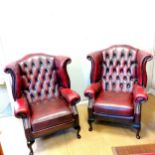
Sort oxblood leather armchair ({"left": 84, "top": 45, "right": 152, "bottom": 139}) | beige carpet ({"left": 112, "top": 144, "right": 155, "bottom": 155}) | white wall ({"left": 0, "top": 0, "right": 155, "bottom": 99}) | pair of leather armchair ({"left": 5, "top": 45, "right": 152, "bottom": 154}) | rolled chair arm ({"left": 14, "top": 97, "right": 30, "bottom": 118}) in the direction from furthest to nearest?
1. white wall ({"left": 0, "top": 0, "right": 155, "bottom": 99})
2. oxblood leather armchair ({"left": 84, "top": 45, "right": 152, "bottom": 139})
3. pair of leather armchair ({"left": 5, "top": 45, "right": 152, "bottom": 154})
4. rolled chair arm ({"left": 14, "top": 97, "right": 30, "bottom": 118})
5. beige carpet ({"left": 112, "top": 144, "right": 155, "bottom": 155})

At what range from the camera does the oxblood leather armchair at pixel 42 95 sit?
2.23m

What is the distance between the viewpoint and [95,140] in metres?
2.44

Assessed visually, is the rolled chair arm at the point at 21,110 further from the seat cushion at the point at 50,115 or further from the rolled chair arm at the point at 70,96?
the rolled chair arm at the point at 70,96

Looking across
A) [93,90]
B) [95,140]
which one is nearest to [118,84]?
[93,90]

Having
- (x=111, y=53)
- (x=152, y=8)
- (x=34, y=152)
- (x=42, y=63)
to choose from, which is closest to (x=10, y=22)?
(x=42, y=63)

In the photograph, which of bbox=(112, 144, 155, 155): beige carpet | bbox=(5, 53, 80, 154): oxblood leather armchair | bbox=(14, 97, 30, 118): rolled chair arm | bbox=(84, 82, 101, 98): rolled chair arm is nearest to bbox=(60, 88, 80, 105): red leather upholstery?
bbox=(5, 53, 80, 154): oxblood leather armchair

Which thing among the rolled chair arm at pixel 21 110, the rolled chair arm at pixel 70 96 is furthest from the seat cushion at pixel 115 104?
the rolled chair arm at pixel 21 110

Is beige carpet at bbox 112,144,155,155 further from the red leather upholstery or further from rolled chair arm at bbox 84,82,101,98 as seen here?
rolled chair arm at bbox 84,82,101,98

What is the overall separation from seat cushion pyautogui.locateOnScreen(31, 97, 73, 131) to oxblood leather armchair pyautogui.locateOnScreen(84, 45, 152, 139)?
351 millimetres

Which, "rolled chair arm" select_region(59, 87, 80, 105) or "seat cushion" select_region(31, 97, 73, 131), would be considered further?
"rolled chair arm" select_region(59, 87, 80, 105)

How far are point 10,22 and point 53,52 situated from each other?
715 mm

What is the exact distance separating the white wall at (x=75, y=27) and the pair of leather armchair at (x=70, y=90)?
292 millimetres

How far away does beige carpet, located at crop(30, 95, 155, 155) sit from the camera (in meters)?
2.29

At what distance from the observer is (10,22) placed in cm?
262
